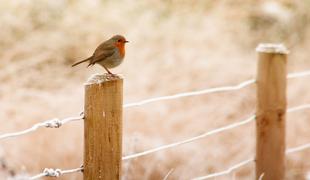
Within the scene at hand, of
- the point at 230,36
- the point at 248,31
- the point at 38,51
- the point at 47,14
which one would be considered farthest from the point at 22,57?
the point at 248,31

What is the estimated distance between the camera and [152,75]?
5.18 metres

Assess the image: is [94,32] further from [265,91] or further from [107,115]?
[107,115]

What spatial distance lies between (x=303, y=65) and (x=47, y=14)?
79.4 inches

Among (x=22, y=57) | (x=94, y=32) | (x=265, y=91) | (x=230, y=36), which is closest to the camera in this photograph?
(x=265, y=91)

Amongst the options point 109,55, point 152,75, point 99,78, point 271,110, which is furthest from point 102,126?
point 152,75

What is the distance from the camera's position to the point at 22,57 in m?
5.27

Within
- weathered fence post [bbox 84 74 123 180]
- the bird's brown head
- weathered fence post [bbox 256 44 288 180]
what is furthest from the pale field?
weathered fence post [bbox 84 74 123 180]

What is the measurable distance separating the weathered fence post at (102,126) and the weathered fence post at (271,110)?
112 cm

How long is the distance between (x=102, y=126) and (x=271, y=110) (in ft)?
4.00

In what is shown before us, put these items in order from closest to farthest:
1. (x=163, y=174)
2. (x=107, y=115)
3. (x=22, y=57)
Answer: (x=107, y=115) → (x=163, y=174) → (x=22, y=57)

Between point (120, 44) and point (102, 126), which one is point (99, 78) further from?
point (120, 44)

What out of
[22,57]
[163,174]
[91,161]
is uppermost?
[22,57]

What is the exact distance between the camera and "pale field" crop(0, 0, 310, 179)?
14.6ft

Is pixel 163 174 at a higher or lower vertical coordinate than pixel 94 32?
lower
